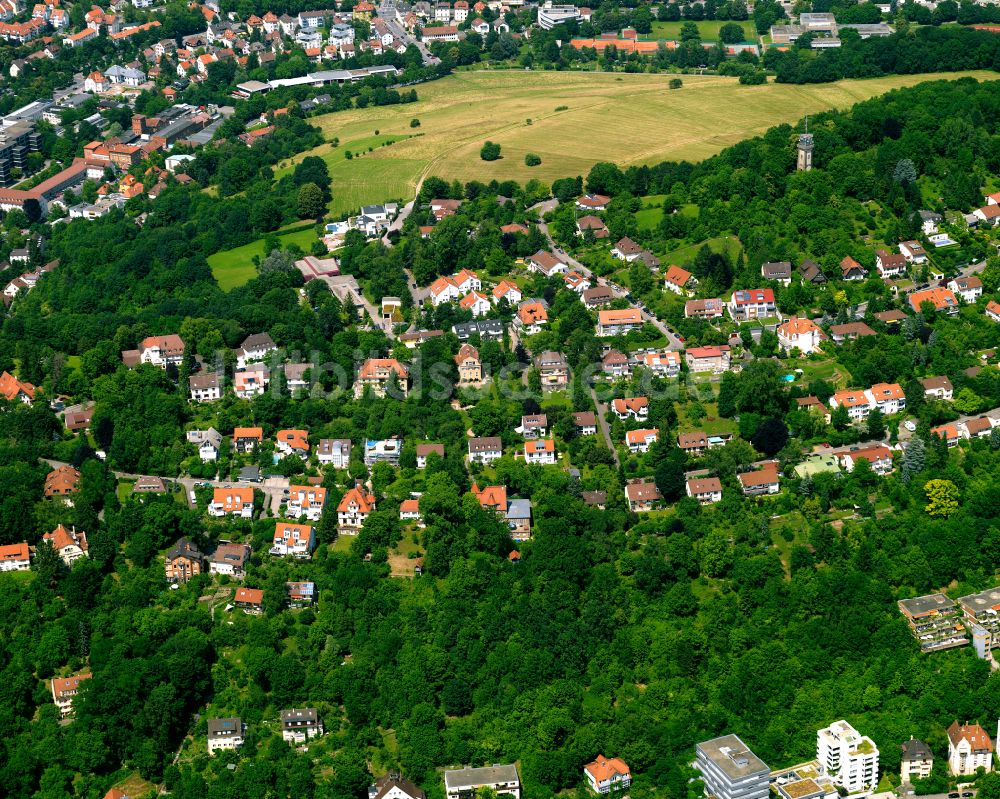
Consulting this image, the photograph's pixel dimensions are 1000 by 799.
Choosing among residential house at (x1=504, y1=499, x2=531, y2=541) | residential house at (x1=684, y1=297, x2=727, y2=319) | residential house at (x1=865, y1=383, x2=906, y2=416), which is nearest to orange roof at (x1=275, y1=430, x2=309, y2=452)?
residential house at (x1=504, y1=499, x2=531, y2=541)

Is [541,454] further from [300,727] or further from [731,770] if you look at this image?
[731,770]

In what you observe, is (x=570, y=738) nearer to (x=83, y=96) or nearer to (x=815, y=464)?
(x=815, y=464)

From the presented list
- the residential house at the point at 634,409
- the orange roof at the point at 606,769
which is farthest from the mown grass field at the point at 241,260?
the orange roof at the point at 606,769

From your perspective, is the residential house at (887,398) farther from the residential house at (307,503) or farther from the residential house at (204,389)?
the residential house at (204,389)

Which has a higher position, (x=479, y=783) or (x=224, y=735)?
(x=479, y=783)

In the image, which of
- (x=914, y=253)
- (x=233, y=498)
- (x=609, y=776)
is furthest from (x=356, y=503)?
(x=914, y=253)

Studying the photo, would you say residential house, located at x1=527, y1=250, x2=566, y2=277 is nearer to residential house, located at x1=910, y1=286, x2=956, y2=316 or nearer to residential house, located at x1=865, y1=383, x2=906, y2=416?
residential house, located at x1=910, y1=286, x2=956, y2=316
